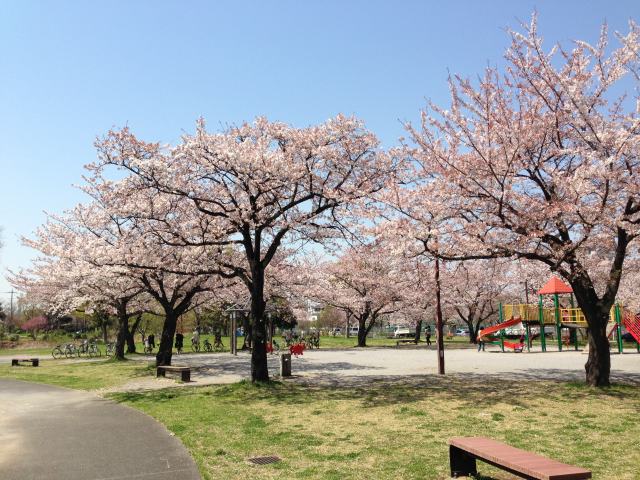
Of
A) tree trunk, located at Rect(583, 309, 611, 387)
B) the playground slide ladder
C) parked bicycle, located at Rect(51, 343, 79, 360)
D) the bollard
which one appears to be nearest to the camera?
tree trunk, located at Rect(583, 309, 611, 387)

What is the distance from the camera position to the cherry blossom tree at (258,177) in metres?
14.7

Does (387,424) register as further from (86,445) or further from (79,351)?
(79,351)

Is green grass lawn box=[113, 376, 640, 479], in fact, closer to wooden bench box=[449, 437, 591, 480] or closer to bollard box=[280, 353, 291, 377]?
wooden bench box=[449, 437, 591, 480]

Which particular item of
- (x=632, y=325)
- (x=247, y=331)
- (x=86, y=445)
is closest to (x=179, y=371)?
(x=86, y=445)

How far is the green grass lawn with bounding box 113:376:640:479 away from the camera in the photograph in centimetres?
677

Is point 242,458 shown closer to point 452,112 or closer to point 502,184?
point 502,184

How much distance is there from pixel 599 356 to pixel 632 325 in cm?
1496

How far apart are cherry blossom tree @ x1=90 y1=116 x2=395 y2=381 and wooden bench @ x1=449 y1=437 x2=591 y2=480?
9.31 m

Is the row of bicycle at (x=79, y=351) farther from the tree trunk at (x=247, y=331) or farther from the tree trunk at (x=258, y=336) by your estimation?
the tree trunk at (x=258, y=336)

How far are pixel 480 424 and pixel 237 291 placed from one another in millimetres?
22687

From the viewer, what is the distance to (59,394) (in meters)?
15.0

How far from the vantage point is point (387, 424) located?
9.43 metres

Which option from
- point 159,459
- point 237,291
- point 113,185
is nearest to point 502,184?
point 159,459

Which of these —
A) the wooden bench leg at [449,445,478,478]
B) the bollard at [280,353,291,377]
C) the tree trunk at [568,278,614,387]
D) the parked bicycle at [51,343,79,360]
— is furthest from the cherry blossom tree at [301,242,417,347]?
the wooden bench leg at [449,445,478,478]
